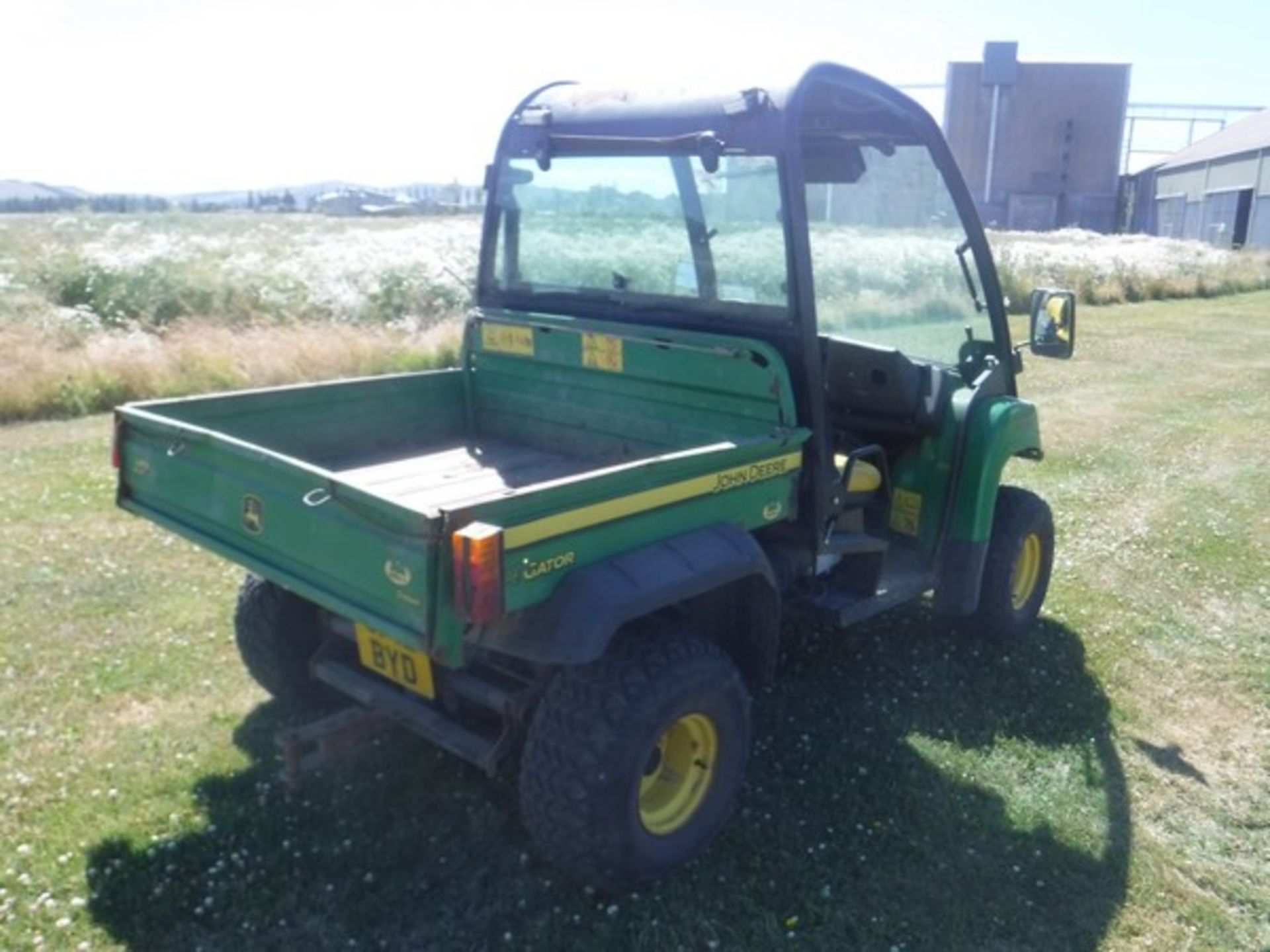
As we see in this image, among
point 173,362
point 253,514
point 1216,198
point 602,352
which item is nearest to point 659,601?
point 253,514

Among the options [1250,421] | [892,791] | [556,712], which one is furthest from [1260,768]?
[1250,421]

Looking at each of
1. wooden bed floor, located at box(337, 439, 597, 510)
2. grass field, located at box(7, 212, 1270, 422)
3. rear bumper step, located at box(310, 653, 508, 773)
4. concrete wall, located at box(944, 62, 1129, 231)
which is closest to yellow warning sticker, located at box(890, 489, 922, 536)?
grass field, located at box(7, 212, 1270, 422)

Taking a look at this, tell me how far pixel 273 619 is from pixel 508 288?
166 cm

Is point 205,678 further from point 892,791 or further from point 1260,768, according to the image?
point 1260,768

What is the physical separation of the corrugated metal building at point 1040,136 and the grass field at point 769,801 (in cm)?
4858

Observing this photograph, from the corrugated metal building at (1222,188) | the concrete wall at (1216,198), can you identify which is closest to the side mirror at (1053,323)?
the concrete wall at (1216,198)

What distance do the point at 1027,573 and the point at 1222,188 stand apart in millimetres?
41878

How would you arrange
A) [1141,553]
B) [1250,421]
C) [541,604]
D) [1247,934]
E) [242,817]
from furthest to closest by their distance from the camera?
[1250,421] → [1141,553] → [242,817] → [1247,934] → [541,604]

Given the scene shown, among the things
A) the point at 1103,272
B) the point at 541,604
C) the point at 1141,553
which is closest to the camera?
the point at 541,604

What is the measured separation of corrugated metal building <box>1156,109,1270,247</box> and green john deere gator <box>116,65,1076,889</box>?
36.5 metres

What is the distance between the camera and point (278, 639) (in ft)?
13.3

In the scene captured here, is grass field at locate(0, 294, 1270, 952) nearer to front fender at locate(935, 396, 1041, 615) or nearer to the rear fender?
front fender at locate(935, 396, 1041, 615)

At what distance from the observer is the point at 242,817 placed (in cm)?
359

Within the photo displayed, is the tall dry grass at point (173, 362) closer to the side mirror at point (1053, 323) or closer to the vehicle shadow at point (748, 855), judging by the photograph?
the vehicle shadow at point (748, 855)
